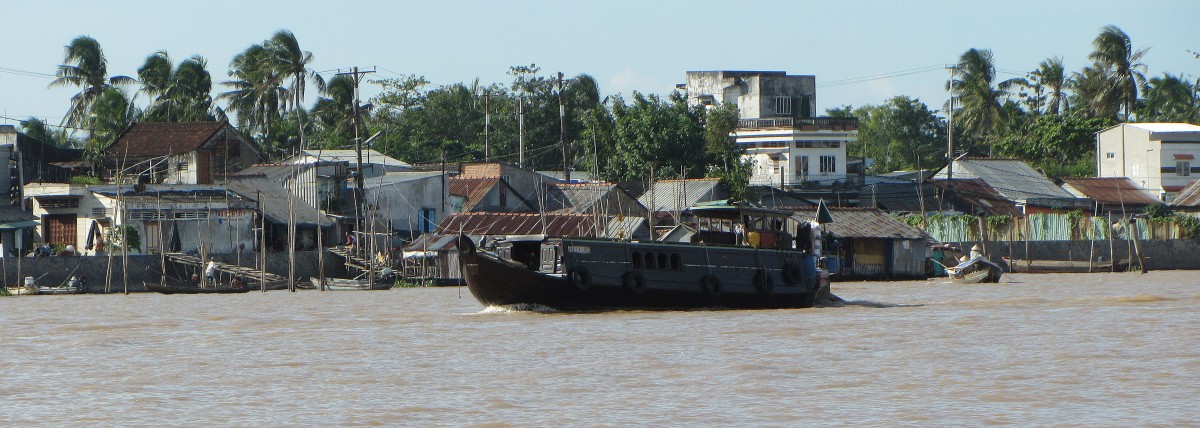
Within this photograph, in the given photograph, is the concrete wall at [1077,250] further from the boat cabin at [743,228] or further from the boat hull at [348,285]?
the boat cabin at [743,228]

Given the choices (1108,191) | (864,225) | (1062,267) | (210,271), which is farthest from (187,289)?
(1108,191)

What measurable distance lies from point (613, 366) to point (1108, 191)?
44.6 metres

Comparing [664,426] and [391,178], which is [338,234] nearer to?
[391,178]

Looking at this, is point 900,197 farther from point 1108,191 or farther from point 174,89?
point 174,89

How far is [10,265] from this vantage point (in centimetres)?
3550

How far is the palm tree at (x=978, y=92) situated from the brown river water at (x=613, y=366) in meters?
40.2

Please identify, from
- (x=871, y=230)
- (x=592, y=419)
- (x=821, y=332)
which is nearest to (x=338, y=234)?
(x=871, y=230)

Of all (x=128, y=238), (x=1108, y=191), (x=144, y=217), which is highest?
(x=1108, y=191)

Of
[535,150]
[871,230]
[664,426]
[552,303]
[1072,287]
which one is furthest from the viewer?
[535,150]

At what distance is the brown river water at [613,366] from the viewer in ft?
45.6

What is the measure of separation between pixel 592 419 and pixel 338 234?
32335mm

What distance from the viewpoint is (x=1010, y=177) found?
190 feet

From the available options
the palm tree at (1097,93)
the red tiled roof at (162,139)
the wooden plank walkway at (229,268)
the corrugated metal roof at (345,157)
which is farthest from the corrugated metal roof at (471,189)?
the palm tree at (1097,93)

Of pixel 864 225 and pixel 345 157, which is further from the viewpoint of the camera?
pixel 345 157
